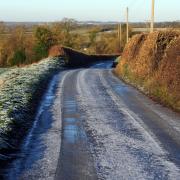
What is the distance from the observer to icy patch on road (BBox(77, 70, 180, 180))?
9657mm

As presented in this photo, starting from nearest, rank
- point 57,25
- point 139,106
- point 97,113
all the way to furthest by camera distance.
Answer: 1. point 97,113
2. point 139,106
3. point 57,25

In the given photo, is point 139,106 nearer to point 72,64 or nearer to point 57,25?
point 72,64

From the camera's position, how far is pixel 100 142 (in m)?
12.5

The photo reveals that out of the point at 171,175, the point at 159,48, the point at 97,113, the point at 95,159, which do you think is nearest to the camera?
the point at 171,175

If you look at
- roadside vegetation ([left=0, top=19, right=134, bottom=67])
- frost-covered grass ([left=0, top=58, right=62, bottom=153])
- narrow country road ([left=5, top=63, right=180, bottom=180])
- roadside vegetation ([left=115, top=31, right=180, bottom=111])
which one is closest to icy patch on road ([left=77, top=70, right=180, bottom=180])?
narrow country road ([left=5, top=63, right=180, bottom=180])

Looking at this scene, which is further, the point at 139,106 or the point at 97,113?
the point at 139,106

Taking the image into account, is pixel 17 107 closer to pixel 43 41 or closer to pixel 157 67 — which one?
pixel 157 67

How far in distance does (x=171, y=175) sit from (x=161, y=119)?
6.82 meters

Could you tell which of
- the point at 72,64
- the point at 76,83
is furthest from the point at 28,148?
the point at 72,64

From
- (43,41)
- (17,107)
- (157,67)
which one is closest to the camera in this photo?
(17,107)

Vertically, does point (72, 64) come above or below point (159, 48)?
below

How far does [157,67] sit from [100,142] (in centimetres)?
1465

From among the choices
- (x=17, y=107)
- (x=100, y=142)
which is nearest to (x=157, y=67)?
(x=17, y=107)

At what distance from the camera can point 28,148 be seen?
1193cm
